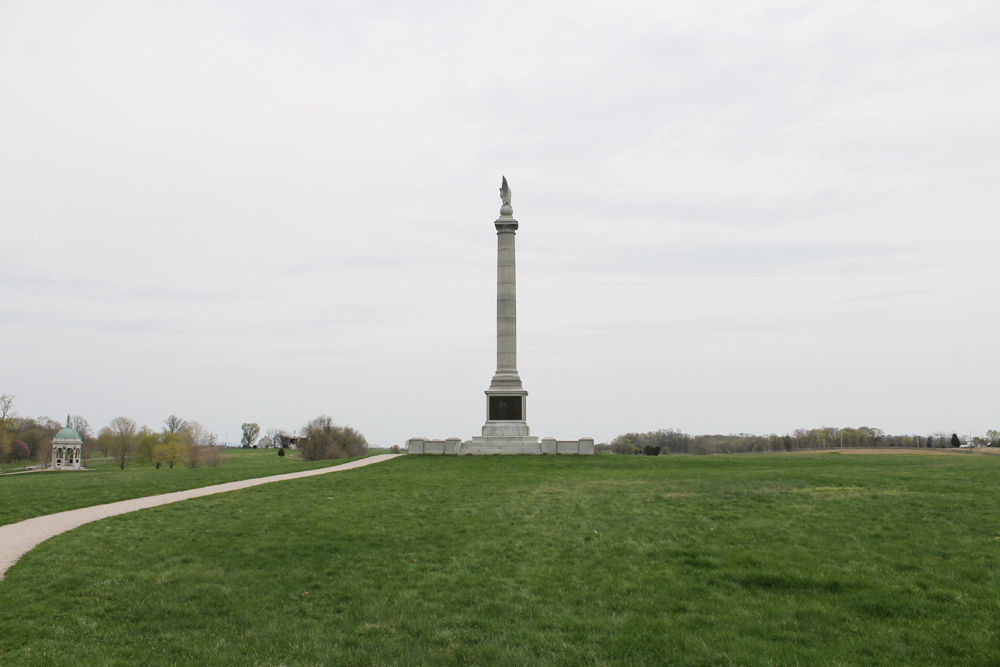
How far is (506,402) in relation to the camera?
40031mm

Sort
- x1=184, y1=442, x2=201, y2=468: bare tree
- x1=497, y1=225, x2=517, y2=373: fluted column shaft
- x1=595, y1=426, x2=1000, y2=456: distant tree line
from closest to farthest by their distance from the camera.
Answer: x1=497, y1=225, x2=517, y2=373: fluted column shaft < x1=184, y1=442, x2=201, y2=468: bare tree < x1=595, y1=426, x2=1000, y2=456: distant tree line

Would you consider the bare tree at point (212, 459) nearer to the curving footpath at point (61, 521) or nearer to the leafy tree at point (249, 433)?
the curving footpath at point (61, 521)

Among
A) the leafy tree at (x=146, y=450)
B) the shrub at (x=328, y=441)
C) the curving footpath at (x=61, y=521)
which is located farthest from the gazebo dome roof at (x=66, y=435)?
the curving footpath at (x=61, y=521)

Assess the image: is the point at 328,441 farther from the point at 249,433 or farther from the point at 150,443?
the point at 249,433

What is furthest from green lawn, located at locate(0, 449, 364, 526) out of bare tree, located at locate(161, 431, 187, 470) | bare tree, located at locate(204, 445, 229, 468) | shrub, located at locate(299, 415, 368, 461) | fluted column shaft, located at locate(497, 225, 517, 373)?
bare tree, located at locate(161, 431, 187, 470)

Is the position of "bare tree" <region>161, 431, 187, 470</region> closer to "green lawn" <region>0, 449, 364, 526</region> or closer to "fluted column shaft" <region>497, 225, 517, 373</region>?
"green lawn" <region>0, 449, 364, 526</region>

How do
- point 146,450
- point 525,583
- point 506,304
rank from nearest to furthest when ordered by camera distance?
point 525,583
point 506,304
point 146,450

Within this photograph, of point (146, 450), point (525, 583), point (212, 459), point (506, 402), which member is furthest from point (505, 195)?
point (146, 450)

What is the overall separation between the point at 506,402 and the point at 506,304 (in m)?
6.77

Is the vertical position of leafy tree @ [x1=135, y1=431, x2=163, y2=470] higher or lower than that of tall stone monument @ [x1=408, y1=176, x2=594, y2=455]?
lower

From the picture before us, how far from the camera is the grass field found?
8172 mm

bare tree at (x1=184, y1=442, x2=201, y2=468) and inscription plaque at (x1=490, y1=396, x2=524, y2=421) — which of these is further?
bare tree at (x1=184, y1=442, x2=201, y2=468)

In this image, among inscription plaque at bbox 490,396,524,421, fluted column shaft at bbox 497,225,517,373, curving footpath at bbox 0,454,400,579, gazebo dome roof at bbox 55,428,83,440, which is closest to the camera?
curving footpath at bbox 0,454,400,579

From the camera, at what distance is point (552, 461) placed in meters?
34.0
